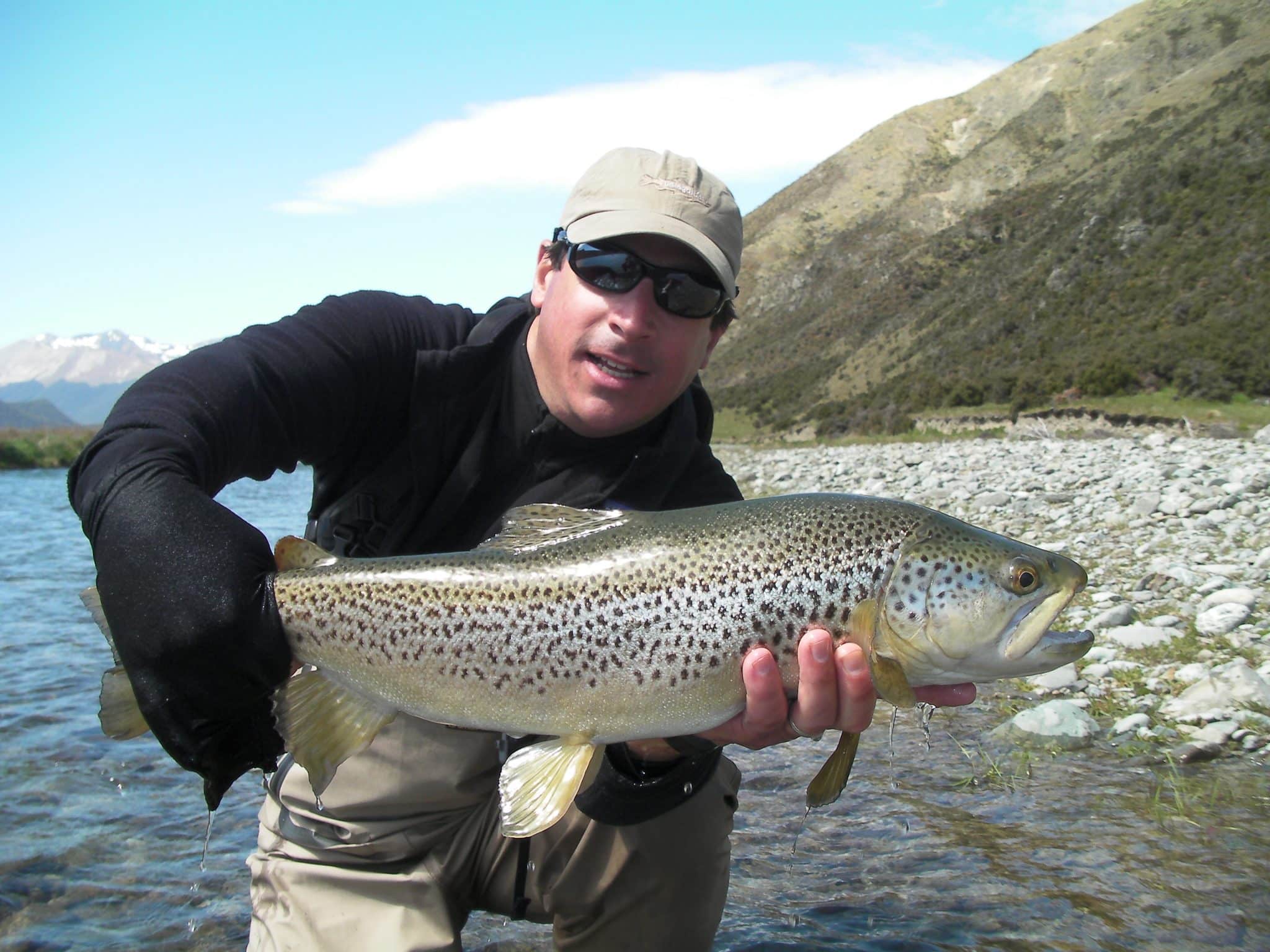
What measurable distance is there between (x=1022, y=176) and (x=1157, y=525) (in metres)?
84.6

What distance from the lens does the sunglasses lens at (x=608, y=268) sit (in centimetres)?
328

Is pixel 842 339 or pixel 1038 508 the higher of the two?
pixel 842 339

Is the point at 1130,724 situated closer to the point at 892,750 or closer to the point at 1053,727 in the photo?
the point at 1053,727

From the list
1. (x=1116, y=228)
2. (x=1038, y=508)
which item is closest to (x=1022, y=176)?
(x=1116, y=228)

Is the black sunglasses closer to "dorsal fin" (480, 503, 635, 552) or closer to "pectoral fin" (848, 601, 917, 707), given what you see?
"dorsal fin" (480, 503, 635, 552)

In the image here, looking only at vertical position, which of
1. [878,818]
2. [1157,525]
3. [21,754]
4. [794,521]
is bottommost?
[21,754]

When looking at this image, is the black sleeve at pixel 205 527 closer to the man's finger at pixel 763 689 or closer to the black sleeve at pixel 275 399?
the black sleeve at pixel 275 399

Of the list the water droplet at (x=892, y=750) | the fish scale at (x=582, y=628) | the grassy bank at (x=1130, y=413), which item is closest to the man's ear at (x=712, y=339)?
the fish scale at (x=582, y=628)

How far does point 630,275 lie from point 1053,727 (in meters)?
3.81

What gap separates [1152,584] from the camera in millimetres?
7367

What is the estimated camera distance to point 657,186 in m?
3.32

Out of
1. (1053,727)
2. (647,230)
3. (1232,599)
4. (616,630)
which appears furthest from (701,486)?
(1232,599)

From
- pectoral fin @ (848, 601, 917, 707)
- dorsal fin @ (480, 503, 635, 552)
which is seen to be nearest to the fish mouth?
pectoral fin @ (848, 601, 917, 707)

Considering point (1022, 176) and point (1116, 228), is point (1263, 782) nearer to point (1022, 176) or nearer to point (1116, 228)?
point (1116, 228)
